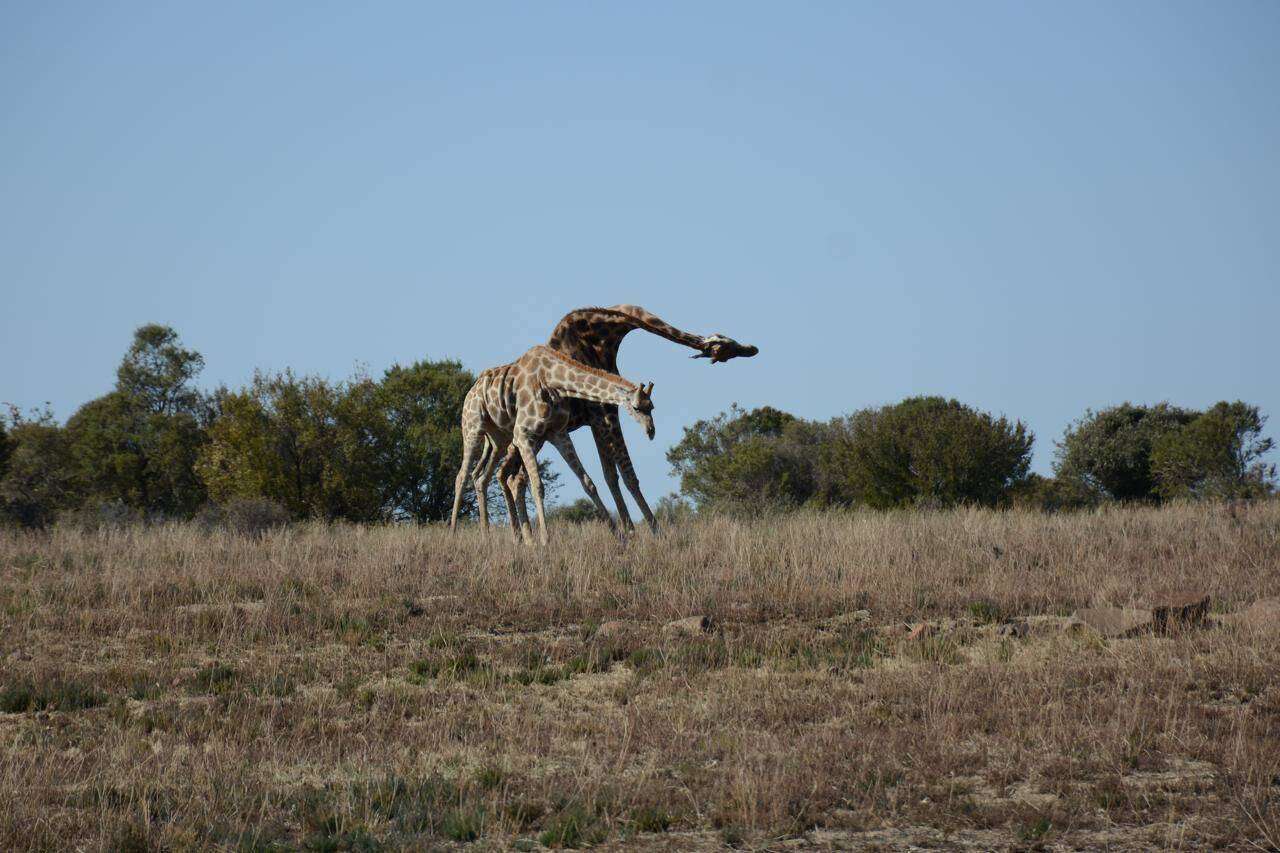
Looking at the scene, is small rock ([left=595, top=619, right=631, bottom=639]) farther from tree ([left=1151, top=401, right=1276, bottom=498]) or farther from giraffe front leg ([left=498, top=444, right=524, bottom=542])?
tree ([left=1151, top=401, right=1276, bottom=498])

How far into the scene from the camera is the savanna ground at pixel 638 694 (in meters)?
8.40

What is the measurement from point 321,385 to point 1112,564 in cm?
2418

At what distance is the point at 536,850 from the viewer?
26.4ft

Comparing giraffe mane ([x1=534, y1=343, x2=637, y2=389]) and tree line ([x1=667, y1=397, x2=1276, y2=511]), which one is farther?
tree line ([x1=667, y1=397, x2=1276, y2=511])

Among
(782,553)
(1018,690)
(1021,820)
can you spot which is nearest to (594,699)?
(1018,690)

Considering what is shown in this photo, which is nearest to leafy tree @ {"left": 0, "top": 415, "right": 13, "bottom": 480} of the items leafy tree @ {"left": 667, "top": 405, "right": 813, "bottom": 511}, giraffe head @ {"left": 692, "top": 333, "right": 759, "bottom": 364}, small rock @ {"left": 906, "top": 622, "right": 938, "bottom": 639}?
leafy tree @ {"left": 667, "top": 405, "right": 813, "bottom": 511}

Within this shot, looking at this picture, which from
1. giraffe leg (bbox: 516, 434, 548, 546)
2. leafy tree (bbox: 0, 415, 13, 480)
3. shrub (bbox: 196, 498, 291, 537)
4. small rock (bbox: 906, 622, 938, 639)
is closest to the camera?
small rock (bbox: 906, 622, 938, 639)

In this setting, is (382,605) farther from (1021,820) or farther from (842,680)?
(1021,820)

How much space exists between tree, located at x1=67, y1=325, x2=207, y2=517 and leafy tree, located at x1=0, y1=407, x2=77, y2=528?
0.49 meters

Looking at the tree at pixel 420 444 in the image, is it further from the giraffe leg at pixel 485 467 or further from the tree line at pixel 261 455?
the giraffe leg at pixel 485 467

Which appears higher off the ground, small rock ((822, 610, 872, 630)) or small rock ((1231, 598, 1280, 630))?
small rock ((1231, 598, 1280, 630))

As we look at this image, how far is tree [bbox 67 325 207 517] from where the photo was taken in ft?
137

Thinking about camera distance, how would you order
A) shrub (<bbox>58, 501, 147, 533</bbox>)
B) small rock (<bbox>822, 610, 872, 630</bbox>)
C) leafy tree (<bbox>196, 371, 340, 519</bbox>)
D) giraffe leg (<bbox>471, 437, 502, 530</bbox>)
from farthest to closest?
leafy tree (<bbox>196, 371, 340, 519</bbox>) < shrub (<bbox>58, 501, 147, 533</bbox>) < giraffe leg (<bbox>471, 437, 502, 530</bbox>) < small rock (<bbox>822, 610, 872, 630</bbox>)

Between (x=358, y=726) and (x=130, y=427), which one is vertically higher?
(x=130, y=427)
